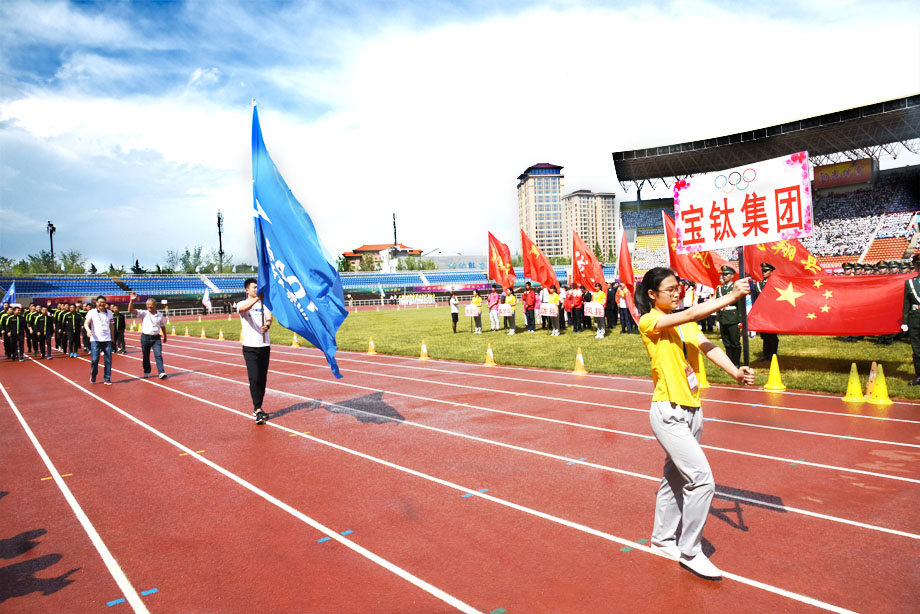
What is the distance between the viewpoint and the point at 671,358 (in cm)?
381

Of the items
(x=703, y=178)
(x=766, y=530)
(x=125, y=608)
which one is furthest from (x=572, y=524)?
(x=703, y=178)

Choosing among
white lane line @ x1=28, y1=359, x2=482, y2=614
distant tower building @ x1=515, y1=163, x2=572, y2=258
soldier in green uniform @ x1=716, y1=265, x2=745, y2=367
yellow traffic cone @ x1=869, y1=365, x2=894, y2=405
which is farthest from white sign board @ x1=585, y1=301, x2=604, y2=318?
distant tower building @ x1=515, y1=163, x2=572, y2=258

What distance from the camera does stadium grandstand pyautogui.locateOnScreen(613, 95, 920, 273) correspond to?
4000cm

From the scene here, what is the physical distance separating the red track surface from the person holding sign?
11.2 inches

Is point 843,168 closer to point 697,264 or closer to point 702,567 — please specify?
point 697,264

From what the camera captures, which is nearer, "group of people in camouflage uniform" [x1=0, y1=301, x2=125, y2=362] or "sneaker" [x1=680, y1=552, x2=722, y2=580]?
"sneaker" [x1=680, y1=552, x2=722, y2=580]

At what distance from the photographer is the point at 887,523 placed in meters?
4.47

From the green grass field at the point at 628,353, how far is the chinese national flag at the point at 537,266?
198cm

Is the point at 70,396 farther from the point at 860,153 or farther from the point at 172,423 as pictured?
the point at 860,153

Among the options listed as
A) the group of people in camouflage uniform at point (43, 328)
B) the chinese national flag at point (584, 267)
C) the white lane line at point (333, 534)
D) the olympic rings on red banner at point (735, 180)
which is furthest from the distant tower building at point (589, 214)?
the white lane line at point (333, 534)

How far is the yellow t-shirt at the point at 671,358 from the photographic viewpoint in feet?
12.3

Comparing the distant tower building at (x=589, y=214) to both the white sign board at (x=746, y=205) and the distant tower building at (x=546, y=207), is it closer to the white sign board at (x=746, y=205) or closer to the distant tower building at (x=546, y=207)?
the distant tower building at (x=546, y=207)

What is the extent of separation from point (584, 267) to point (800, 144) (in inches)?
1434

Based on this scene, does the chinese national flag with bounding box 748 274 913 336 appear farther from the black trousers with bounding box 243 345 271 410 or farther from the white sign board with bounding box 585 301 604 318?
the black trousers with bounding box 243 345 271 410
